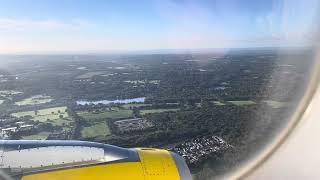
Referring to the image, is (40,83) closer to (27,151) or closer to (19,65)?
(19,65)

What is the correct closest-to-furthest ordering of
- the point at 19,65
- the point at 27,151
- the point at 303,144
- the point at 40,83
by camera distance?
the point at 303,144
the point at 27,151
the point at 19,65
the point at 40,83

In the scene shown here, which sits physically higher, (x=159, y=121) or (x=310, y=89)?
(x=310, y=89)

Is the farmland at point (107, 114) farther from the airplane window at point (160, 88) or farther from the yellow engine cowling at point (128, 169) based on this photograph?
the yellow engine cowling at point (128, 169)

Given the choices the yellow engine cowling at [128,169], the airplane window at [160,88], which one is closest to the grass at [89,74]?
the airplane window at [160,88]

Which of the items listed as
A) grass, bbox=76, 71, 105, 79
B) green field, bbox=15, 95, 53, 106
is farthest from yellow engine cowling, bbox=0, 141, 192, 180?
grass, bbox=76, 71, 105, 79

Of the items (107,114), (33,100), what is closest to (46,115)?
(33,100)

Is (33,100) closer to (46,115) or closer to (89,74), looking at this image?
(46,115)

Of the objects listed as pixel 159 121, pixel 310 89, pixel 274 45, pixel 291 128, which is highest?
pixel 274 45

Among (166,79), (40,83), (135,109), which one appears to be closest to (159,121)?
(135,109)

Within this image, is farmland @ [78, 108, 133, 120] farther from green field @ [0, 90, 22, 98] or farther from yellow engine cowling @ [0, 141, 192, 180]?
yellow engine cowling @ [0, 141, 192, 180]
